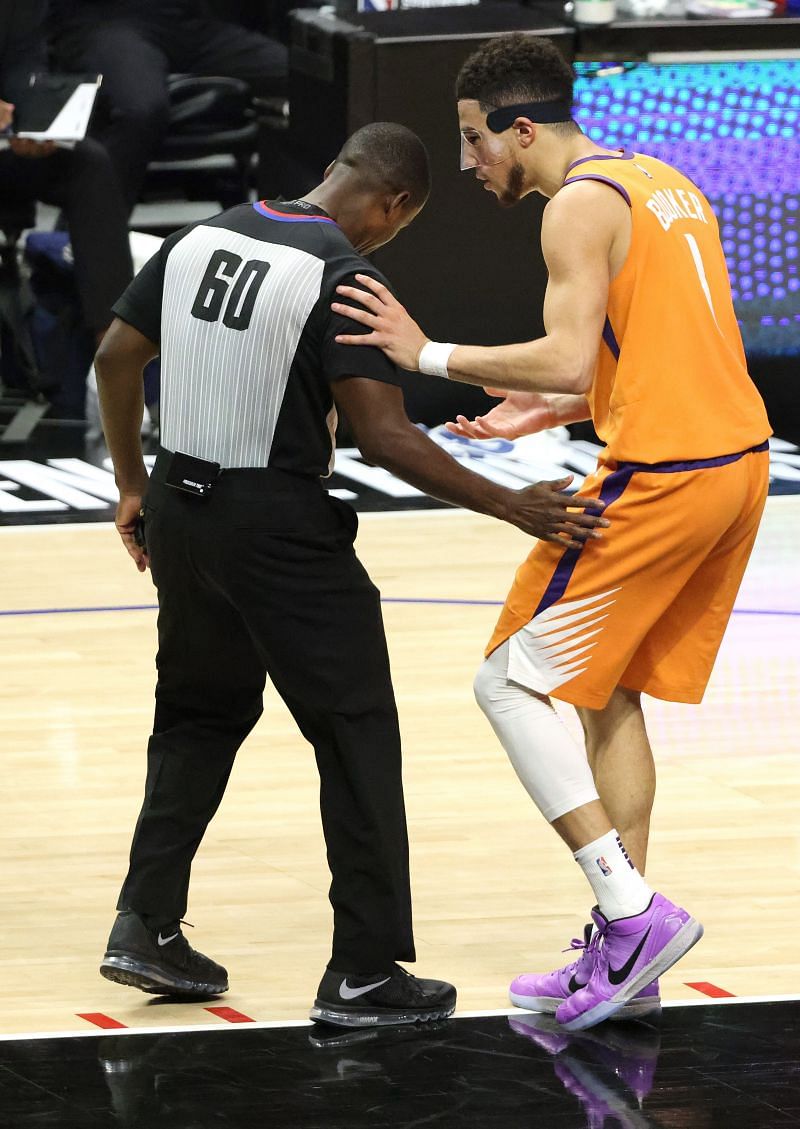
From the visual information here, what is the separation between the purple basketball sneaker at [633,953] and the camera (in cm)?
342

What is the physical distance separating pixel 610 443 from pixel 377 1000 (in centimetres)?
93

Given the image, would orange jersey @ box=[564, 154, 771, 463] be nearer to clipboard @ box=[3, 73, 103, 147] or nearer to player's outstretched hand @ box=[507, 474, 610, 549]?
player's outstretched hand @ box=[507, 474, 610, 549]

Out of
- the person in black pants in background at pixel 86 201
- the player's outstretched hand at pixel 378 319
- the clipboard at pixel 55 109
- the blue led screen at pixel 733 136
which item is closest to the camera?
the player's outstretched hand at pixel 378 319

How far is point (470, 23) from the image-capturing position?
7984 millimetres

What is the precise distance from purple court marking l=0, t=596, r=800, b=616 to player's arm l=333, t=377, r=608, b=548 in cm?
274

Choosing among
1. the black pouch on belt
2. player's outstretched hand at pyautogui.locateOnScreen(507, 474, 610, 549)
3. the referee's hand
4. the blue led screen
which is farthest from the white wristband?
the blue led screen

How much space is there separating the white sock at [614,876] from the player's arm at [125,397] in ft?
3.02

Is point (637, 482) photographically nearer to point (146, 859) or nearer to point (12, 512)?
point (146, 859)

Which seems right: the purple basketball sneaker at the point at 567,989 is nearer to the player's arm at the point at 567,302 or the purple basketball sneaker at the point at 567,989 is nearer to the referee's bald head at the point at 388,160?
the player's arm at the point at 567,302

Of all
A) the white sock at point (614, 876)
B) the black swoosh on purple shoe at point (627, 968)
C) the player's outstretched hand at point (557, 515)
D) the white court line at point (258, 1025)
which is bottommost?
the white court line at point (258, 1025)

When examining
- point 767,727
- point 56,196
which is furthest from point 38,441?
point 767,727

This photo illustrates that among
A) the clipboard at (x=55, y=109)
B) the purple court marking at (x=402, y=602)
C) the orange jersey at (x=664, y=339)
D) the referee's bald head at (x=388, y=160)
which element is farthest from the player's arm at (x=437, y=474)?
the clipboard at (x=55, y=109)

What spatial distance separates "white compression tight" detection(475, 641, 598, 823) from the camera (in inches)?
135

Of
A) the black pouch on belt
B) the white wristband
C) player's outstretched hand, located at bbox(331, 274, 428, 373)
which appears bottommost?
the black pouch on belt
